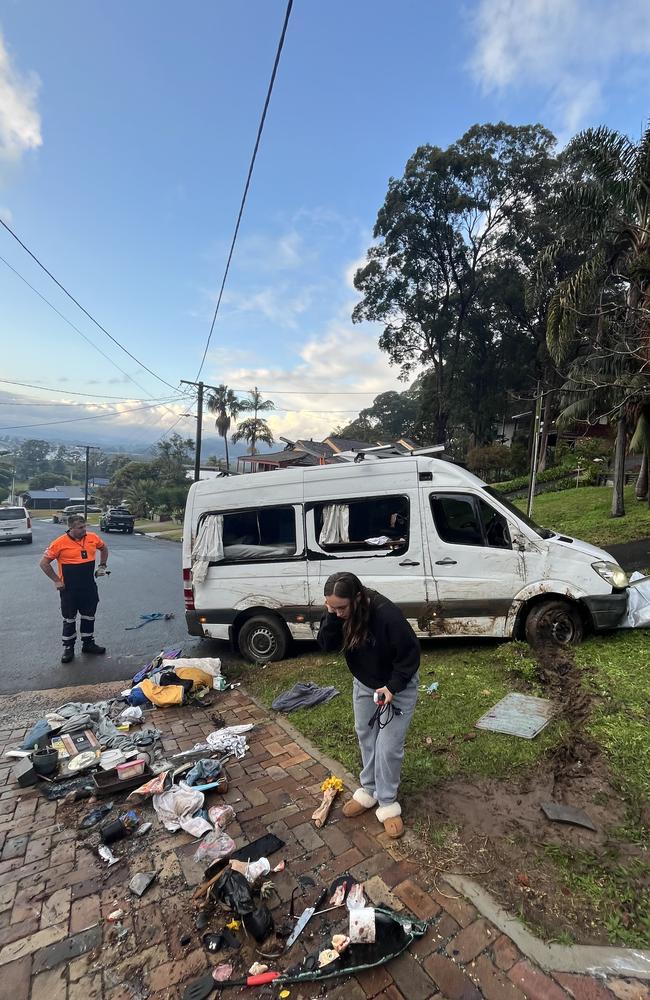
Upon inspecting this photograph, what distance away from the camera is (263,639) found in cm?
564

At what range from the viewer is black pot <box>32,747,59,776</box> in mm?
3361

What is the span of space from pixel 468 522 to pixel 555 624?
1487mm

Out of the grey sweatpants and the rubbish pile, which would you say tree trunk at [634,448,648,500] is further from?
the grey sweatpants

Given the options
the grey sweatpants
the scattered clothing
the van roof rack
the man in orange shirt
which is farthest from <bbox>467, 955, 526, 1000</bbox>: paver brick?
the man in orange shirt

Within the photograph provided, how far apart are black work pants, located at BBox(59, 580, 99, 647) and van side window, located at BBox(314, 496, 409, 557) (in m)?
3.48

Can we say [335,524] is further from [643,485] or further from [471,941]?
[643,485]

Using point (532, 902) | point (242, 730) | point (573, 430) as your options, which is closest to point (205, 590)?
point (242, 730)

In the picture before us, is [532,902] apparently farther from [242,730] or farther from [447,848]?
[242,730]

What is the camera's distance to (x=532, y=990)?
175 centimetres

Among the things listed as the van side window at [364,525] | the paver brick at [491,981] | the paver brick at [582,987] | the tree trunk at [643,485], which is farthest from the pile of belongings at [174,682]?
the tree trunk at [643,485]

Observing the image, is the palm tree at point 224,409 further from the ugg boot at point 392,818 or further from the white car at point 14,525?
the ugg boot at point 392,818

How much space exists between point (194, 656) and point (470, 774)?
13.7ft

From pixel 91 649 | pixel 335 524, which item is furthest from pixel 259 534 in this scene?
pixel 91 649

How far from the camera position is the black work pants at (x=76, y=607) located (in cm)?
609
